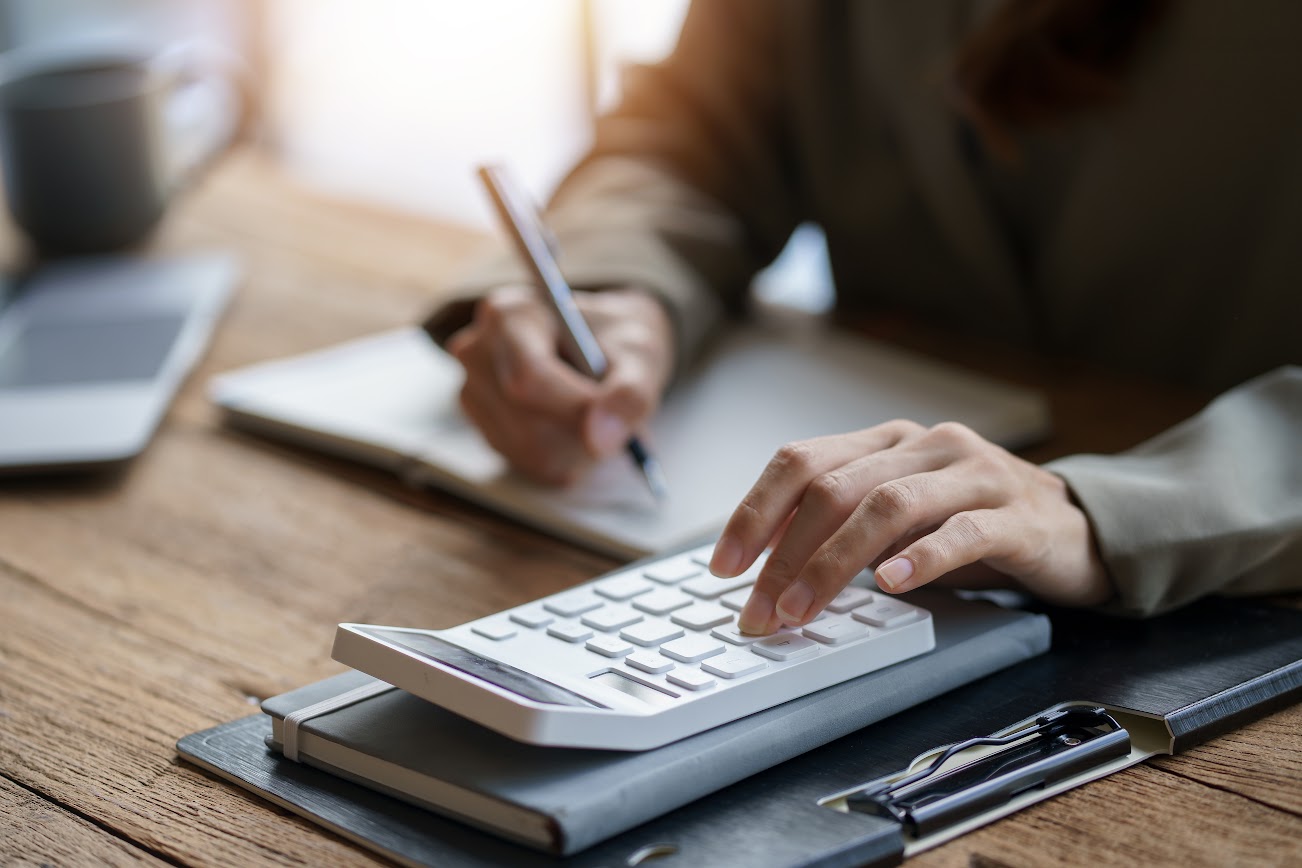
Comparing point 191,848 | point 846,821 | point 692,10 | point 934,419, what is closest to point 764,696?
point 846,821

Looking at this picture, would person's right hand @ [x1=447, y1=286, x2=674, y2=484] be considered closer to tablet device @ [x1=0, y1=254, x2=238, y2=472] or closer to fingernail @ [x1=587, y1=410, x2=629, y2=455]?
fingernail @ [x1=587, y1=410, x2=629, y2=455]

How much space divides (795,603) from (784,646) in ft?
0.05

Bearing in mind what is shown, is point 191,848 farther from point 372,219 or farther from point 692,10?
point 372,219

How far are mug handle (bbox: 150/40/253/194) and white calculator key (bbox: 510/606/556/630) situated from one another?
91 cm

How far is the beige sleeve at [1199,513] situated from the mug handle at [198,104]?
99cm

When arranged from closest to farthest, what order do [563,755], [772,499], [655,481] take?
[563,755], [772,499], [655,481]

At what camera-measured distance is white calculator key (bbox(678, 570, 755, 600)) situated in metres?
0.52

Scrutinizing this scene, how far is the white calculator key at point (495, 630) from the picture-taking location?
487 mm

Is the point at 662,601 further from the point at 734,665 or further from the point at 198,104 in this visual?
the point at 198,104

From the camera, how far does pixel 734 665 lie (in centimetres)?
46

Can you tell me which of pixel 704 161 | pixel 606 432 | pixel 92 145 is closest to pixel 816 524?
pixel 606 432

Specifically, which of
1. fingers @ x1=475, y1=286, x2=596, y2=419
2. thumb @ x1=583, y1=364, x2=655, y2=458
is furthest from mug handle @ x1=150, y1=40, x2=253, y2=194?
thumb @ x1=583, y1=364, x2=655, y2=458

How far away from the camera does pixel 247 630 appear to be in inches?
23.7

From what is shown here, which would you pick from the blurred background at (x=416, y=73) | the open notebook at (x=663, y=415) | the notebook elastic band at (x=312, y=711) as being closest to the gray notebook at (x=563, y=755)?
the notebook elastic band at (x=312, y=711)
